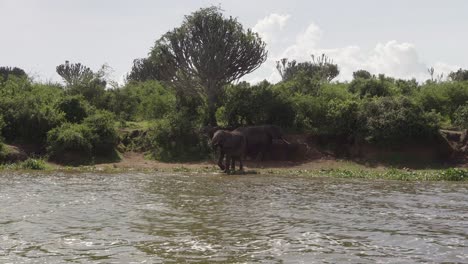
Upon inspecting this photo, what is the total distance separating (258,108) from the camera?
96.3ft

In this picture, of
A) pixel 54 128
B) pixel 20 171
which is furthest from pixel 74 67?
pixel 20 171

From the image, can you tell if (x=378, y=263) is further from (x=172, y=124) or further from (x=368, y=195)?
(x=172, y=124)

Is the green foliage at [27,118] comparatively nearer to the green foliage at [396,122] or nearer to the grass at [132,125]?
the grass at [132,125]

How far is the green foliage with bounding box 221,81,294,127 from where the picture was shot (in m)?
29.4

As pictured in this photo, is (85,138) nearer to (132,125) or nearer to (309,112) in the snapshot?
(132,125)

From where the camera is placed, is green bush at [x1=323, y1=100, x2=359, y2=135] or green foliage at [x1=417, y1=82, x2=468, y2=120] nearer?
green bush at [x1=323, y1=100, x2=359, y2=135]

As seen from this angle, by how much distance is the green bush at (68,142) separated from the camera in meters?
26.5

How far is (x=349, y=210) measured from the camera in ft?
44.3

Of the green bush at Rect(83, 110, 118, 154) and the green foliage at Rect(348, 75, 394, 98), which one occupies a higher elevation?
the green foliage at Rect(348, 75, 394, 98)

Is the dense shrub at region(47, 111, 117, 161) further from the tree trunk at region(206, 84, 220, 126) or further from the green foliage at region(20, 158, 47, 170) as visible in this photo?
the tree trunk at region(206, 84, 220, 126)

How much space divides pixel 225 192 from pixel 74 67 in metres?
51.9

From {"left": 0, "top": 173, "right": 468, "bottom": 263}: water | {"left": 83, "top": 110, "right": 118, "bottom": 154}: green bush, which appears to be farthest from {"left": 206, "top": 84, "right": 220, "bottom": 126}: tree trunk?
{"left": 0, "top": 173, "right": 468, "bottom": 263}: water

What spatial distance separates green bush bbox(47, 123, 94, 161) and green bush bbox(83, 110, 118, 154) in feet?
1.24

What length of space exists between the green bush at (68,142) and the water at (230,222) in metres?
7.11
